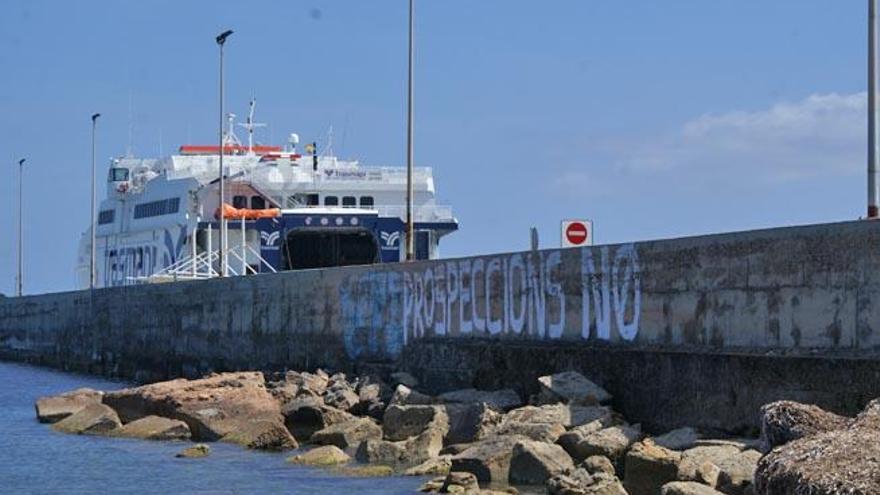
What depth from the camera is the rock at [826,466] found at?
8.45 m

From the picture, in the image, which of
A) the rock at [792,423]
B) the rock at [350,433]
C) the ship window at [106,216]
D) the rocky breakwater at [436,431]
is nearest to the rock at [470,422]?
the rocky breakwater at [436,431]

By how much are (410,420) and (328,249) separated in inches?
1204

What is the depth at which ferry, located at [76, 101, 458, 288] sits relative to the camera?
154ft

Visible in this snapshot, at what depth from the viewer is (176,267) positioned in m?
50.3

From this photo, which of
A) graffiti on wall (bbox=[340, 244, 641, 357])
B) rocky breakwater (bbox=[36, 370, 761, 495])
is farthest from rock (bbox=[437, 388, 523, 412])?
graffiti on wall (bbox=[340, 244, 641, 357])

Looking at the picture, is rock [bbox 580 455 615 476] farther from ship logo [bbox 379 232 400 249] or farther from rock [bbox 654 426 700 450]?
ship logo [bbox 379 232 400 249]

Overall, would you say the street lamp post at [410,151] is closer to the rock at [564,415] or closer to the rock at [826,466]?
the rock at [564,415]

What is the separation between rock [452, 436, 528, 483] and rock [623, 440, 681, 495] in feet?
5.11

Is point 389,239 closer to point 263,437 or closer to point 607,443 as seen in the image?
point 263,437

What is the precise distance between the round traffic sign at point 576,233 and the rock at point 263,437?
Answer: 15.4ft

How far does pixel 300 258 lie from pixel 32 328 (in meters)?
12.7

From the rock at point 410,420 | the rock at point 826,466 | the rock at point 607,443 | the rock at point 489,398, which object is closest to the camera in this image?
the rock at point 826,466

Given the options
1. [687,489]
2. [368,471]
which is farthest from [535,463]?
[687,489]

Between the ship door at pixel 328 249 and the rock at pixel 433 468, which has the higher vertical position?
the ship door at pixel 328 249
